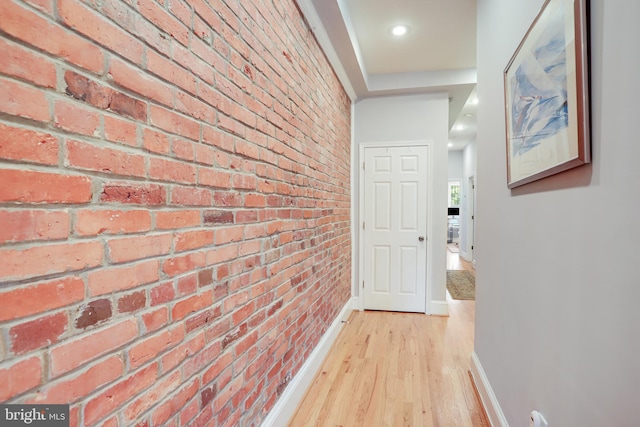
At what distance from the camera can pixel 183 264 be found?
3.01 feet

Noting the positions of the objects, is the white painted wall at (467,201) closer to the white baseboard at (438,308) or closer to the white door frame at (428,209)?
the white door frame at (428,209)

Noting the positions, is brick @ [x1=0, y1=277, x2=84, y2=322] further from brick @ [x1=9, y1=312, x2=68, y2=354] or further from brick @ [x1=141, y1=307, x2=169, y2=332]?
brick @ [x1=141, y1=307, x2=169, y2=332]

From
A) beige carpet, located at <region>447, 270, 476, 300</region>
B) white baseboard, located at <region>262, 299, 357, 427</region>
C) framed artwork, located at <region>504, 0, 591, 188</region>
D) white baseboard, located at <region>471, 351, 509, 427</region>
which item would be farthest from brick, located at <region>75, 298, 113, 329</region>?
beige carpet, located at <region>447, 270, 476, 300</region>

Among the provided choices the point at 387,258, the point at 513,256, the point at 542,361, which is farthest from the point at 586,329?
the point at 387,258

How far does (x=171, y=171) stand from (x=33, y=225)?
363 millimetres

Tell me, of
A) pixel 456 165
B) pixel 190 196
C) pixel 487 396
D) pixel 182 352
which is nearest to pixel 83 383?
pixel 182 352

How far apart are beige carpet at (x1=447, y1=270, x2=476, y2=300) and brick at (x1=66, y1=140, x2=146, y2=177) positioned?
14.2 feet

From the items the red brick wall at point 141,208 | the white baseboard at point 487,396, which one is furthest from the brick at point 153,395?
the white baseboard at point 487,396

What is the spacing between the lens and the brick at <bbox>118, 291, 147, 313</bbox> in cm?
72

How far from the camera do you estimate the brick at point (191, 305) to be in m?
0.89

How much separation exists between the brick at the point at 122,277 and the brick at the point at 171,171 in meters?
0.24

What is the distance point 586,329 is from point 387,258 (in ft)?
9.45

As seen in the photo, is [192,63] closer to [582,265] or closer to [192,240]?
[192,240]

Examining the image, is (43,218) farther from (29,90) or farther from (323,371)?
(323,371)
